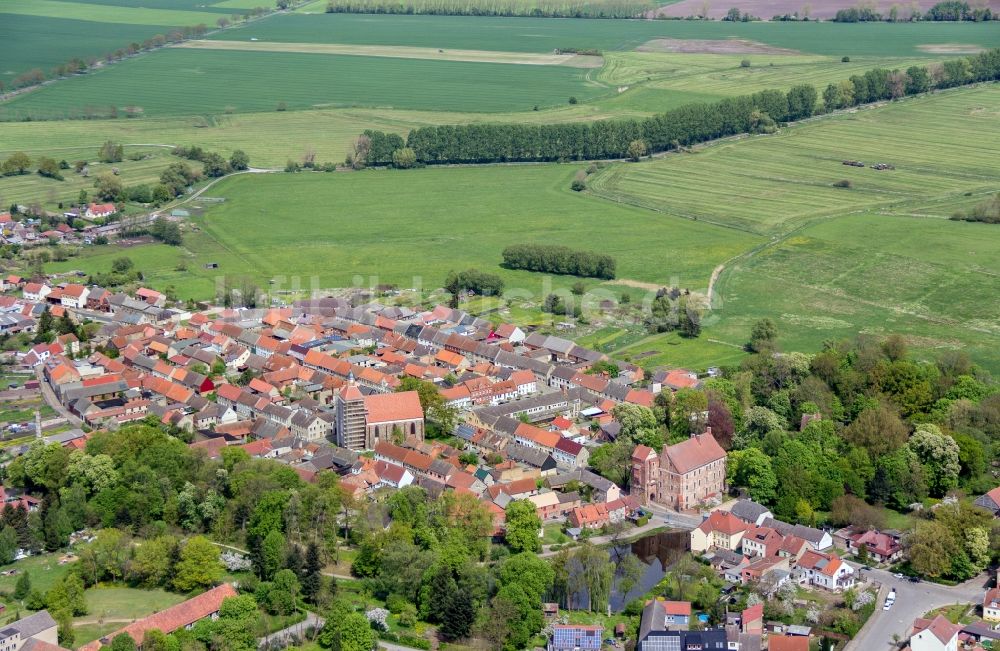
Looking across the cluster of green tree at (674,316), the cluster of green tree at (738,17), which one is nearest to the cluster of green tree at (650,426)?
the cluster of green tree at (674,316)

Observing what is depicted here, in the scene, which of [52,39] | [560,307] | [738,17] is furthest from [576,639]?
[738,17]

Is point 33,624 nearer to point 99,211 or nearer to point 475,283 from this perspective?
point 475,283

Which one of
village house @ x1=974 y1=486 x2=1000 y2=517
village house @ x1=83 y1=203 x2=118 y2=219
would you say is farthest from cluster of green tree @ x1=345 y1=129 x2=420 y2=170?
village house @ x1=974 y1=486 x2=1000 y2=517

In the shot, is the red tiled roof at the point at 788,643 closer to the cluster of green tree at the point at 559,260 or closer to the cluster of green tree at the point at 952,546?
the cluster of green tree at the point at 952,546

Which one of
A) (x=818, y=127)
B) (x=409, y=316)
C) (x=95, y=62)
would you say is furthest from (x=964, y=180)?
(x=95, y=62)

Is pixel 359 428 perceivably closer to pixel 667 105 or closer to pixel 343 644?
pixel 343 644
